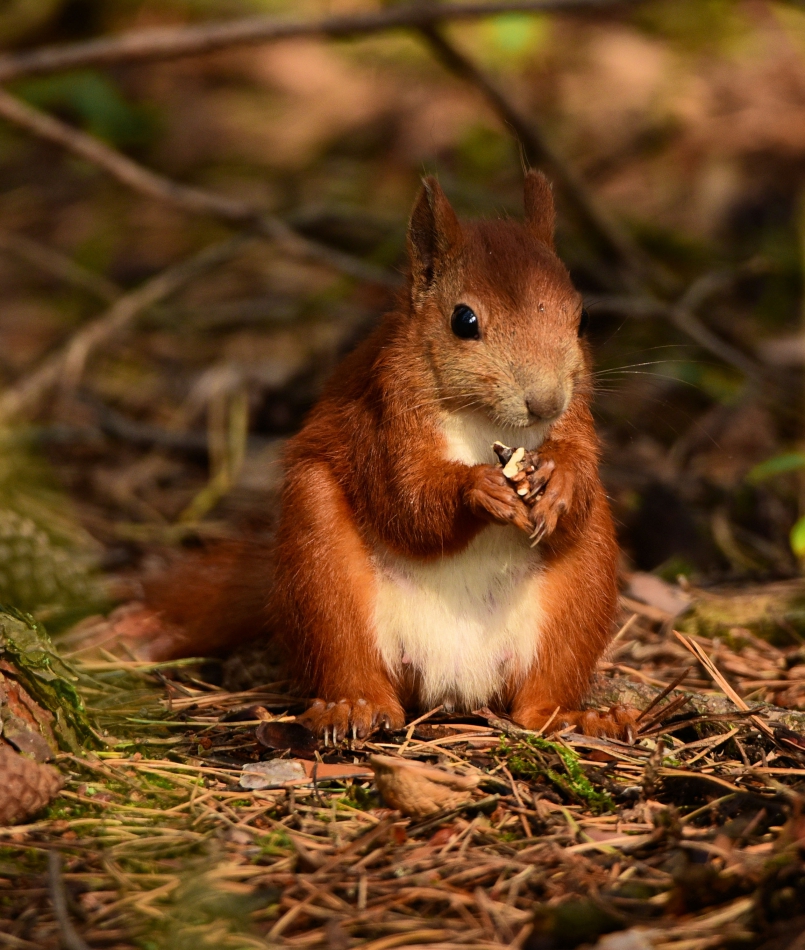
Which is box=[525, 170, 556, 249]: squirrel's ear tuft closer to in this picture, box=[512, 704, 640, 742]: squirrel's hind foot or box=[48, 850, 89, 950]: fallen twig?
box=[512, 704, 640, 742]: squirrel's hind foot

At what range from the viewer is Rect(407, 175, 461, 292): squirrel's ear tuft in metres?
2.67

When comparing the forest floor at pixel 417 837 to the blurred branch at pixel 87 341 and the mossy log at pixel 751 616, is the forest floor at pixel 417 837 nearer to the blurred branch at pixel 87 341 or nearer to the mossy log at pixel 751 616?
the mossy log at pixel 751 616

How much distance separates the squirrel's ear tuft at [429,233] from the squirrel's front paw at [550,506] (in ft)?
1.92

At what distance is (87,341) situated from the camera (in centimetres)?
476

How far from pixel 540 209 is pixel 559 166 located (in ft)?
7.53

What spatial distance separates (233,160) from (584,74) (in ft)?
7.44

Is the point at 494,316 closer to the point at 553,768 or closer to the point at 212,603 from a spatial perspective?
the point at 553,768

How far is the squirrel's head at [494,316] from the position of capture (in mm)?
2459

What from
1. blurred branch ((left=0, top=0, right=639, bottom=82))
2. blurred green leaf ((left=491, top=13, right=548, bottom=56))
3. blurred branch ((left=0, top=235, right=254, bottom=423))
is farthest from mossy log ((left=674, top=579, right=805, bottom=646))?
blurred green leaf ((left=491, top=13, right=548, bottom=56))

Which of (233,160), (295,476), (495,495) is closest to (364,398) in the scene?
(295,476)

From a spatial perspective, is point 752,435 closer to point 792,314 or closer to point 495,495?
point 792,314

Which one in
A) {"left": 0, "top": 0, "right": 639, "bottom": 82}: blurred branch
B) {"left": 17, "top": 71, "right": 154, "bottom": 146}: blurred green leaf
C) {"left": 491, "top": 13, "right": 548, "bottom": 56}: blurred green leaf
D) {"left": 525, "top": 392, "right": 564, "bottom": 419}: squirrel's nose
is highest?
{"left": 491, "top": 13, "right": 548, "bottom": 56}: blurred green leaf

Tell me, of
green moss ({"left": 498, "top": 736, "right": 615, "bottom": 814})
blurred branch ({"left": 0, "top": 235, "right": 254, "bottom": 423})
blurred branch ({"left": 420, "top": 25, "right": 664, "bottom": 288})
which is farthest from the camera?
blurred branch ({"left": 420, "top": 25, "right": 664, "bottom": 288})

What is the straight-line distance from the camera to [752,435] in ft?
14.8
